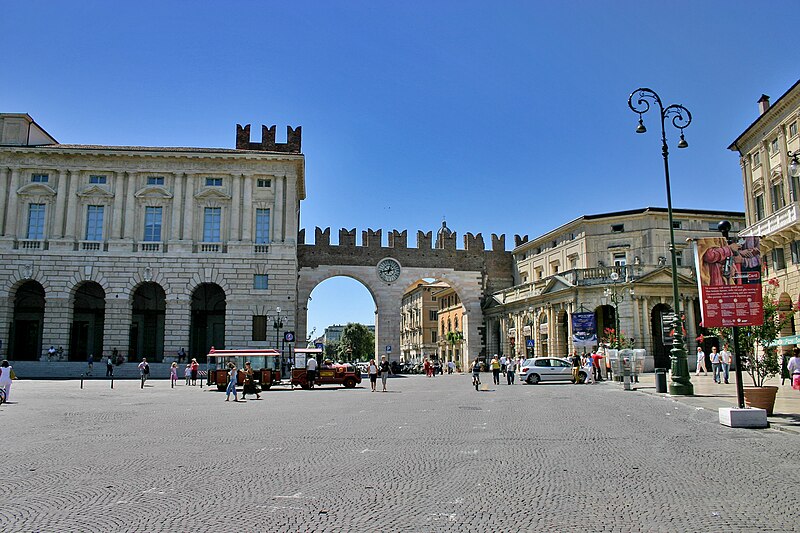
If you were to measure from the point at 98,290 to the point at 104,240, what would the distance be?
19.8 ft

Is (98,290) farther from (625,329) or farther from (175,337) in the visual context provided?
(625,329)

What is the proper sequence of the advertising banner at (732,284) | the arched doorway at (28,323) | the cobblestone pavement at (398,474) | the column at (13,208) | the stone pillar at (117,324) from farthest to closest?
the arched doorway at (28,323) < the column at (13,208) < the stone pillar at (117,324) < the advertising banner at (732,284) < the cobblestone pavement at (398,474)

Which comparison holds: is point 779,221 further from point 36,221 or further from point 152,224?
point 36,221

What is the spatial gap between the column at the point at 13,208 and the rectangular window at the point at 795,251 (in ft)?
152

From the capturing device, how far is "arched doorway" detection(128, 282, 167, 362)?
47.5 metres

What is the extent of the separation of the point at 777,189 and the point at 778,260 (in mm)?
3880

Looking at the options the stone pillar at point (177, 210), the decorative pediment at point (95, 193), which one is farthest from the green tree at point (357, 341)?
the decorative pediment at point (95, 193)

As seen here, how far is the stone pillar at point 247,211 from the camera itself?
4278 cm

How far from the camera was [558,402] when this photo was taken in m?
18.8

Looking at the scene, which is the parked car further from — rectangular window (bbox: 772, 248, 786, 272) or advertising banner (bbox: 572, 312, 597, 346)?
rectangular window (bbox: 772, 248, 786, 272)

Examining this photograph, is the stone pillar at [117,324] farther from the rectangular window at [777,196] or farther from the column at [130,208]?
the rectangular window at [777,196]

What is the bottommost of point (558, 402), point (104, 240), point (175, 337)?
point (558, 402)

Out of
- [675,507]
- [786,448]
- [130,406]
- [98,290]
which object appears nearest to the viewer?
[675,507]

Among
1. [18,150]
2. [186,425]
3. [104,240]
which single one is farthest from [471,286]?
[186,425]
